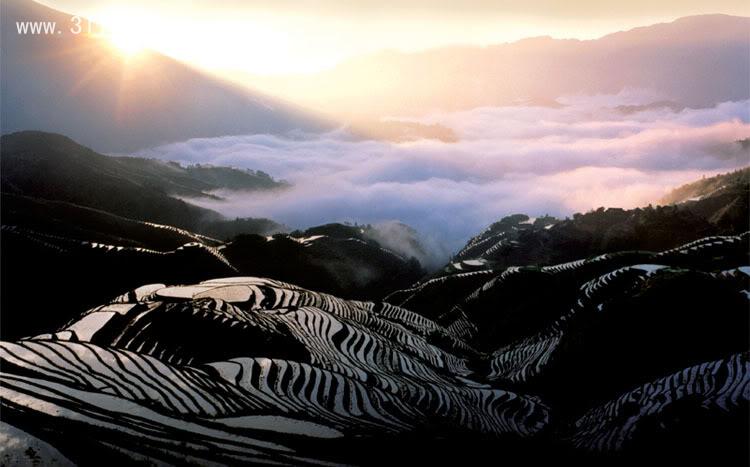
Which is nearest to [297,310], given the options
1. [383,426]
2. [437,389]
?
[437,389]

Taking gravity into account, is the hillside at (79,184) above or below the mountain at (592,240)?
above

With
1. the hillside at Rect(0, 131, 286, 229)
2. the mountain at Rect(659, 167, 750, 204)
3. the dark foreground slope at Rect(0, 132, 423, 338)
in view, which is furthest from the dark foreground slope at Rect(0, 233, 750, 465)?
the hillside at Rect(0, 131, 286, 229)

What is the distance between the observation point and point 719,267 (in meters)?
25.9

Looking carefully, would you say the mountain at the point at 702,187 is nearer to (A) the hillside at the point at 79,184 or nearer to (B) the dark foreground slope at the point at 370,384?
(B) the dark foreground slope at the point at 370,384

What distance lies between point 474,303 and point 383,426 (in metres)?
24.7

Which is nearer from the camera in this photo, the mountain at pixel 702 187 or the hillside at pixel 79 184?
the mountain at pixel 702 187

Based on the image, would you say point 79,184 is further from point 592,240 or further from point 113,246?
point 592,240

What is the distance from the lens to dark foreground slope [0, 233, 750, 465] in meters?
9.29

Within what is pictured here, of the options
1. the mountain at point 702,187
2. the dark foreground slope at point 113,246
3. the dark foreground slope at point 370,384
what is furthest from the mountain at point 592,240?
the mountain at point 702,187

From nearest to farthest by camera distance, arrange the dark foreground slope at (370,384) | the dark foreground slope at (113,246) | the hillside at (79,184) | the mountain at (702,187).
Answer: the dark foreground slope at (370,384) → the dark foreground slope at (113,246) → the mountain at (702,187) → the hillside at (79,184)

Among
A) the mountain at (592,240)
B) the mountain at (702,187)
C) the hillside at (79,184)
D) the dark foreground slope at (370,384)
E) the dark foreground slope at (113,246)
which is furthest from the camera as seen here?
the hillside at (79,184)

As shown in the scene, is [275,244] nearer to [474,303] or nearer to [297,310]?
[474,303]

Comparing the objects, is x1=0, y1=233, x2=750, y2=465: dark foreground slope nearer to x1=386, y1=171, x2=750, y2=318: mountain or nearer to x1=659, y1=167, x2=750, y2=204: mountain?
x1=386, y1=171, x2=750, y2=318: mountain

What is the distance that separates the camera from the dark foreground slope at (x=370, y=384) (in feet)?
30.5
